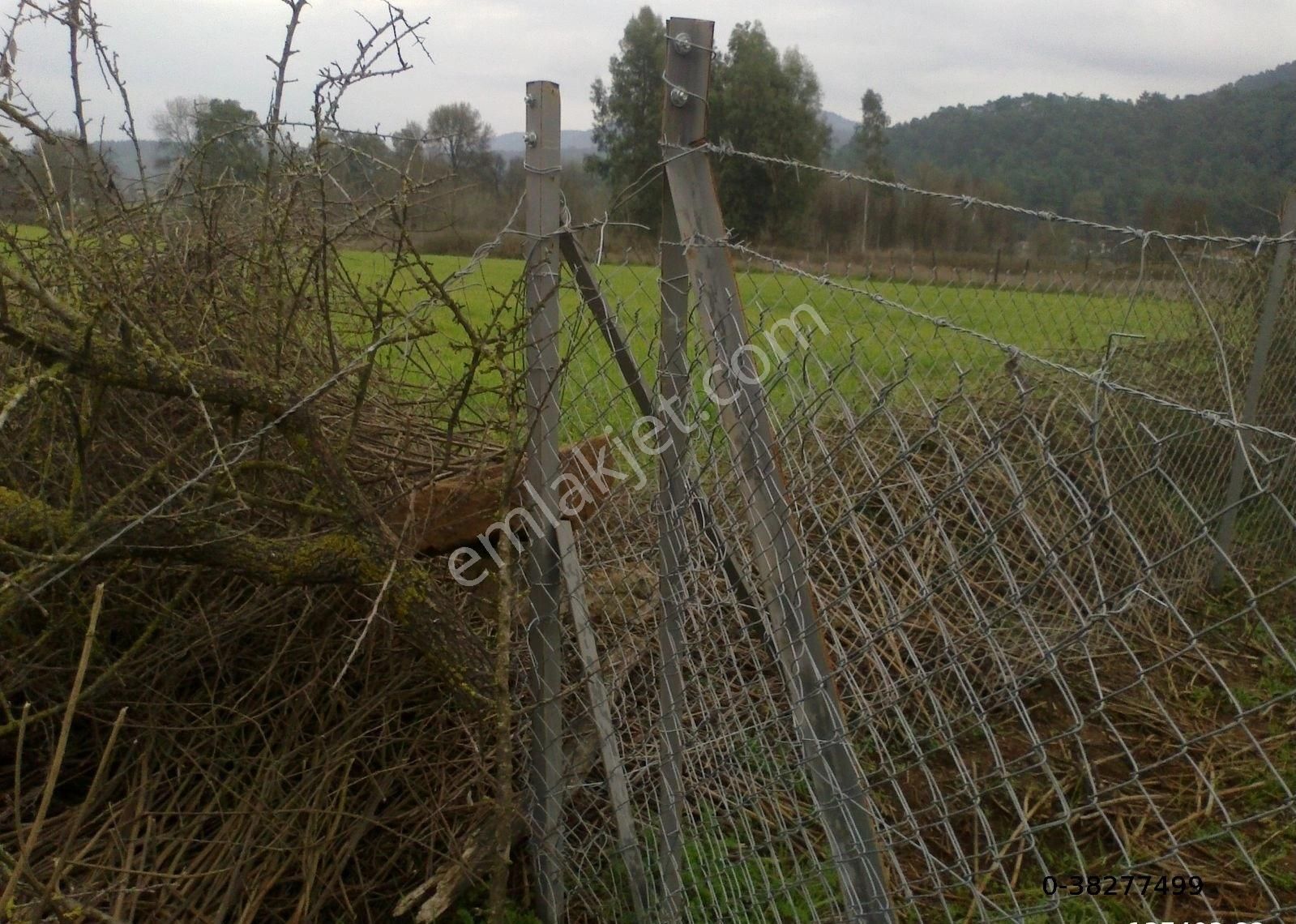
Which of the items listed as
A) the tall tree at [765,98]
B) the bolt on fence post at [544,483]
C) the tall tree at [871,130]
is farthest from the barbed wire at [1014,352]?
the tall tree at [871,130]

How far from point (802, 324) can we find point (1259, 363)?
3.22 meters

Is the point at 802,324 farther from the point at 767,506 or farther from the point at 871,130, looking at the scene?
the point at 871,130

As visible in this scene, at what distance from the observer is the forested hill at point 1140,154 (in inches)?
242

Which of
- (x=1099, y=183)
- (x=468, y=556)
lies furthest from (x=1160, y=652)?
(x=1099, y=183)

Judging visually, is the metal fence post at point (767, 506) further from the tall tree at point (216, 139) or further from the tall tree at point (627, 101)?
the tall tree at point (627, 101)

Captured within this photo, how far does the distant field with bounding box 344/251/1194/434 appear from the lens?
7.36 feet

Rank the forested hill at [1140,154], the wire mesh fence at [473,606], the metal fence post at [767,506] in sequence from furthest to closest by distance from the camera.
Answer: the forested hill at [1140,154], the wire mesh fence at [473,606], the metal fence post at [767,506]

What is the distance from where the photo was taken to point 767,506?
1810mm

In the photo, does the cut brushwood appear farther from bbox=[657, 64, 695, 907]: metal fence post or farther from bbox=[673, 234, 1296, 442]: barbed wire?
bbox=[673, 234, 1296, 442]: barbed wire

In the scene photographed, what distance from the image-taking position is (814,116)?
26094 millimetres

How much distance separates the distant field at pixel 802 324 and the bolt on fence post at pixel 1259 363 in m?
0.42

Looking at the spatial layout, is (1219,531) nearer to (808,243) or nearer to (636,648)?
(808,243)

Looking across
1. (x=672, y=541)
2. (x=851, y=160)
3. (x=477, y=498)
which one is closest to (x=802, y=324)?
(x=672, y=541)

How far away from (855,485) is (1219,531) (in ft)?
7.09
